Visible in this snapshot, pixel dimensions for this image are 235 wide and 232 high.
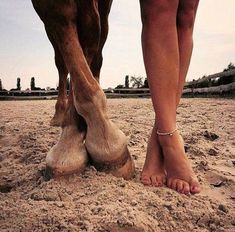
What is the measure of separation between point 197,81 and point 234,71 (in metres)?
4.61

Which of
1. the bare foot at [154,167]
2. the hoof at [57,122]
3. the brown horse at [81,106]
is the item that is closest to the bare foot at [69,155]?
the brown horse at [81,106]

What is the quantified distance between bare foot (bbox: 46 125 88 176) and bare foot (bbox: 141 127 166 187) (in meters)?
0.27

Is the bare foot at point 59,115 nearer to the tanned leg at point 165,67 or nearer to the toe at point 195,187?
the tanned leg at point 165,67

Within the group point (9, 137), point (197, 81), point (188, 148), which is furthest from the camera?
point (197, 81)

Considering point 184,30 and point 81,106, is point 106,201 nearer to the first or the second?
point 81,106

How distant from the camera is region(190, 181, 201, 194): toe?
1.49m

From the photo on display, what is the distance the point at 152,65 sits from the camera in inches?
64.8

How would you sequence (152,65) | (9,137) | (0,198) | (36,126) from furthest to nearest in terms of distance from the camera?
(36,126), (9,137), (152,65), (0,198)

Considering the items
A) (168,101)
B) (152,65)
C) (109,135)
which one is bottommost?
(109,135)

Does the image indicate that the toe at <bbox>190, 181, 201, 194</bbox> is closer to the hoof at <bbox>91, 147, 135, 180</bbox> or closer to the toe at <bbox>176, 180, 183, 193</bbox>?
the toe at <bbox>176, 180, 183, 193</bbox>

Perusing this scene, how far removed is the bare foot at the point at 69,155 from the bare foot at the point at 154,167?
27 cm

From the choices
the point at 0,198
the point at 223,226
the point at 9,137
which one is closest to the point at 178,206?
the point at 223,226

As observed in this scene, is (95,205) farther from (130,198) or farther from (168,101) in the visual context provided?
(168,101)

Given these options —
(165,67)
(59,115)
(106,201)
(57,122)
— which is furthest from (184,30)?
(59,115)
